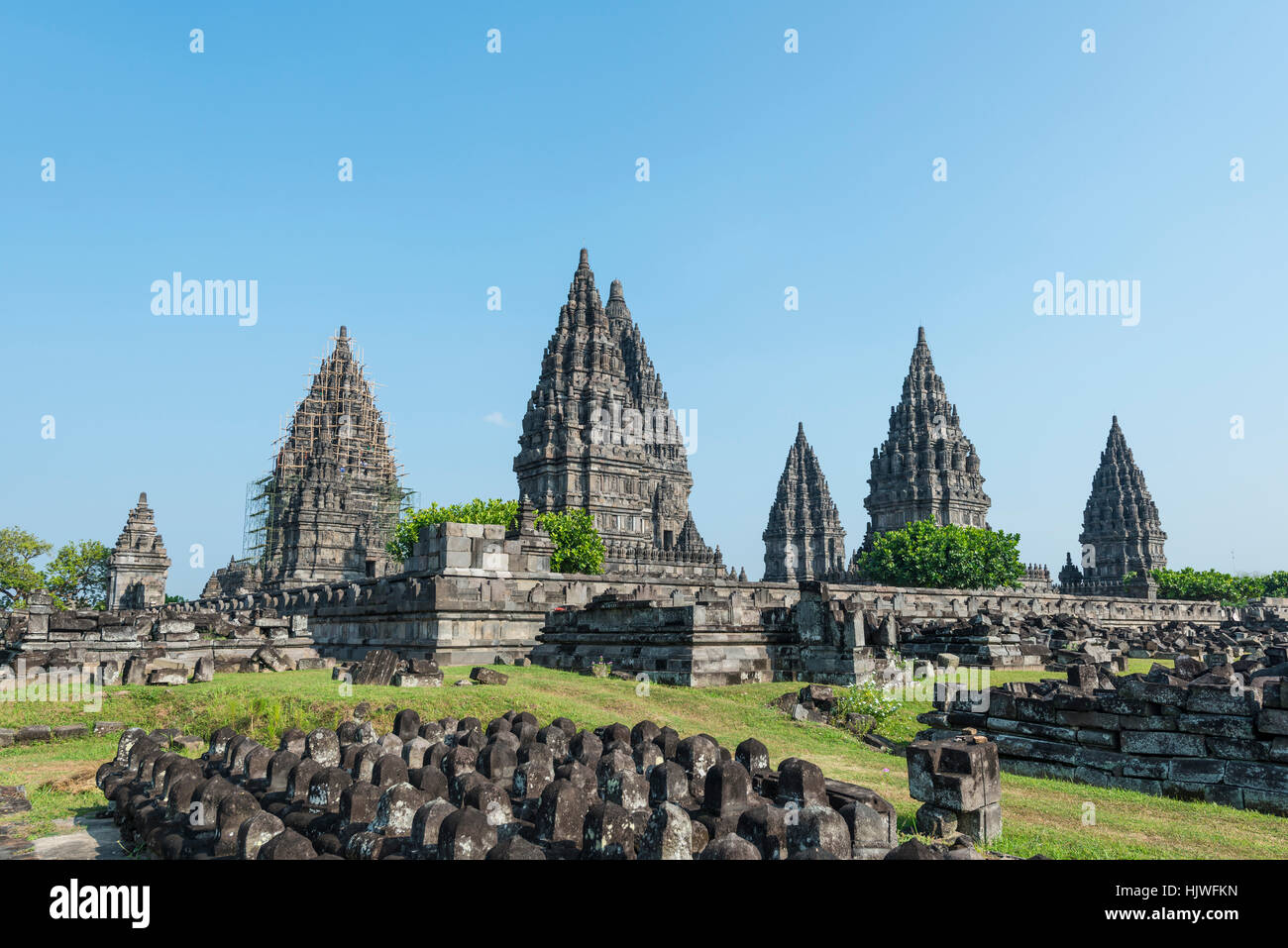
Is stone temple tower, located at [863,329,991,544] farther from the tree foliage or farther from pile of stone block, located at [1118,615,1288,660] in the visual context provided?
the tree foliage

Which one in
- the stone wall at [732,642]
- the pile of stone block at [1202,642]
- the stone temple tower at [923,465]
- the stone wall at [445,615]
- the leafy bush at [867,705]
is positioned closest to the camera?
the leafy bush at [867,705]

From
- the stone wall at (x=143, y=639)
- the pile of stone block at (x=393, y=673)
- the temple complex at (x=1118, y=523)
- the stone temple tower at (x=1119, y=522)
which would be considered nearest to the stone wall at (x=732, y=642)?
the pile of stone block at (x=393, y=673)

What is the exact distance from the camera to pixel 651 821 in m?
4.08

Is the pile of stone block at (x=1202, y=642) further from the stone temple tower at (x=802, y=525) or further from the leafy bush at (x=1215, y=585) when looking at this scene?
the stone temple tower at (x=802, y=525)

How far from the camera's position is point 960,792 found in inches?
218

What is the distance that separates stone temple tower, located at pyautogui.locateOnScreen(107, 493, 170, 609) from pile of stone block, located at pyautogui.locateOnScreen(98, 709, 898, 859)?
191 ft

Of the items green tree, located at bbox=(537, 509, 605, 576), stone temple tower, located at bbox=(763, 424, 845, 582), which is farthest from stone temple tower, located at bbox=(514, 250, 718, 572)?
stone temple tower, located at bbox=(763, 424, 845, 582)

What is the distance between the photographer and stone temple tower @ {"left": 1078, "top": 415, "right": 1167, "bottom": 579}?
92750 mm

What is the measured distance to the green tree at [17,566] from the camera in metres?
51.8

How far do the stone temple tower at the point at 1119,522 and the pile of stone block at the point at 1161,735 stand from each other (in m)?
94.5

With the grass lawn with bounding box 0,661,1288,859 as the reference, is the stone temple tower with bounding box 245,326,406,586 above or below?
above

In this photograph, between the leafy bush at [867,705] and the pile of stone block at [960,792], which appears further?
the leafy bush at [867,705]
